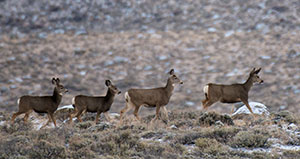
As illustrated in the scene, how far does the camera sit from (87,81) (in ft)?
108

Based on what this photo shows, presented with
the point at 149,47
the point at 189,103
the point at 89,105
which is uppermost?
the point at 149,47

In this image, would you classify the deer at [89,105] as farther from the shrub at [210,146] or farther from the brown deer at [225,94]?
the shrub at [210,146]

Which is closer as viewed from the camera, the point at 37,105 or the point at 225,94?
the point at 37,105

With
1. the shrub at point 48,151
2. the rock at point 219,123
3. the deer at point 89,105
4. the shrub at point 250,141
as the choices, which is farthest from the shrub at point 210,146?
the deer at point 89,105

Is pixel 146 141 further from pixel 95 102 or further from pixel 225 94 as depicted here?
pixel 225 94

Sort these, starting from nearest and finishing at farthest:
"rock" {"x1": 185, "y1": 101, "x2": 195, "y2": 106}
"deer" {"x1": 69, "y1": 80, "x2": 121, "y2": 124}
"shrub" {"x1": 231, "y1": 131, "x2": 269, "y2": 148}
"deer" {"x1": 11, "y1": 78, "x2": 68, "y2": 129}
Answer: "shrub" {"x1": 231, "y1": 131, "x2": 269, "y2": 148} → "deer" {"x1": 11, "y1": 78, "x2": 68, "y2": 129} → "deer" {"x1": 69, "y1": 80, "x2": 121, "y2": 124} → "rock" {"x1": 185, "y1": 101, "x2": 195, "y2": 106}

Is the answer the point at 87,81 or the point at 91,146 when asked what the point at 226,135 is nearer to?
the point at 91,146

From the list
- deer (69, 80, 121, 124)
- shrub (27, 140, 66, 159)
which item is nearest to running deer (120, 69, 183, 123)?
deer (69, 80, 121, 124)

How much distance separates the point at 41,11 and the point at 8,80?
31.1 feet

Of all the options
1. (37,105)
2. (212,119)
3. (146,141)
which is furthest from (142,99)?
(146,141)

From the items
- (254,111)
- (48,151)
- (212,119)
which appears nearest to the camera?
(48,151)

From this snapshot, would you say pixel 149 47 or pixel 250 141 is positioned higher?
pixel 149 47

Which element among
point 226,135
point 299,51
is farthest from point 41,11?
point 226,135

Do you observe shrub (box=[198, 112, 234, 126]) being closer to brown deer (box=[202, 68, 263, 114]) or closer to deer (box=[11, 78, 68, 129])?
brown deer (box=[202, 68, 263, 114])
